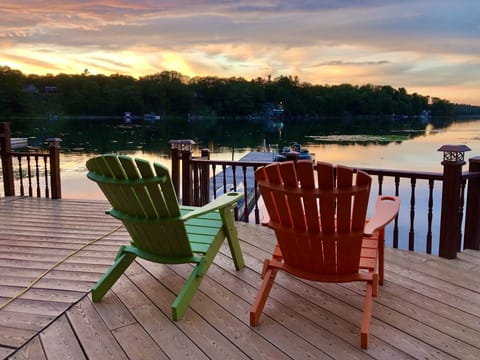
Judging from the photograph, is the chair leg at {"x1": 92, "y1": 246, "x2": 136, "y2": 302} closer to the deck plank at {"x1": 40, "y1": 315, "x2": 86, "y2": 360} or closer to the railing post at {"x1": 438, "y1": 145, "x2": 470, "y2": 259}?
the deck plank at {"x1": 40, "y1": 315, "x2": 86, "y2": 360}

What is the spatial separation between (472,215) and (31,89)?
5687 centimetres

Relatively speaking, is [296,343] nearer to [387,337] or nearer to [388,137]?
[387,337]

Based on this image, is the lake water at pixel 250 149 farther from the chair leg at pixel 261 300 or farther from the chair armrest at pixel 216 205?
the chair leg at pixel 261 300

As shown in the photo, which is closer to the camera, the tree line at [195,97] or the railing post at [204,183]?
the railing post at [204,183]

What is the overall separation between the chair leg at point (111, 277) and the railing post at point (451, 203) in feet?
8.06

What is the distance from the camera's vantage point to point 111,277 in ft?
8.18

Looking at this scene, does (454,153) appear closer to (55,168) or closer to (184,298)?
(184,298)

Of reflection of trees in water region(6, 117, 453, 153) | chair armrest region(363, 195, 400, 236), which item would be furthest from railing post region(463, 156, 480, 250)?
reflection of trees in water region(6, 117, 453, 153)

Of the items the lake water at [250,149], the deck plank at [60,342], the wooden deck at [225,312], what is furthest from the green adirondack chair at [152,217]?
the lake water at [250,149]

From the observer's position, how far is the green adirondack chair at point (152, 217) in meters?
2.12

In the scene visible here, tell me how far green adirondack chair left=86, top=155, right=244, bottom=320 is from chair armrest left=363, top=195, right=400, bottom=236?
0.91 m

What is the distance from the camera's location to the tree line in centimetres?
5309

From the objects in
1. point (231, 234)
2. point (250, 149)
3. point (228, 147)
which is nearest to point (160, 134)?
point (228, 147)

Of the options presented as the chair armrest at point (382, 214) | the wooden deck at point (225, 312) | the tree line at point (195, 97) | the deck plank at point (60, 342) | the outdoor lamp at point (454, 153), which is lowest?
the deck plank at point (60, 342)
